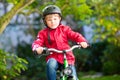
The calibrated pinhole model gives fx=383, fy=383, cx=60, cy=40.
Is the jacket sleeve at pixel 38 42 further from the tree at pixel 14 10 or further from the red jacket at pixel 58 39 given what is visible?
the tree at pixel 14 10

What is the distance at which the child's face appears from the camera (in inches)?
197

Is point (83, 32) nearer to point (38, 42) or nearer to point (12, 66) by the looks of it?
point (12, 66)

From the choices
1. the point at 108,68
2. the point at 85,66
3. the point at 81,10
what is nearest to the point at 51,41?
the point at 81,10

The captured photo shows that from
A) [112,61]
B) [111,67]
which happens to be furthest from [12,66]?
[112,61]

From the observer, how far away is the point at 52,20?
16.4 ft

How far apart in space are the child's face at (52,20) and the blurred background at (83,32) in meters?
3.12

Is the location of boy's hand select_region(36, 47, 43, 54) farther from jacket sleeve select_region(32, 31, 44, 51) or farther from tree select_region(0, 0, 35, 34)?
tree select_region(0, 0, 35, 34)

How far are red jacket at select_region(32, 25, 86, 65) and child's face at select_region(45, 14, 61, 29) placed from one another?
0.19 feet

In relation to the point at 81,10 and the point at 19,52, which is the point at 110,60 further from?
the point at 81,10

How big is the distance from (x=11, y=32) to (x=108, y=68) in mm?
4488

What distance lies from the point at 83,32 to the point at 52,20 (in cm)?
→ 1208

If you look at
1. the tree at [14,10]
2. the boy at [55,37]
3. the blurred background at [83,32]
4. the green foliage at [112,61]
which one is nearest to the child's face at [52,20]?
the boy at [55,37]

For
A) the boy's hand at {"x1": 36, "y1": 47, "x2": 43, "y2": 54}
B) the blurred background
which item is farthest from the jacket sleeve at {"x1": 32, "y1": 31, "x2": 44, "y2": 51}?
the blurred background

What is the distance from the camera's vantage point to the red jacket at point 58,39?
4.94m
